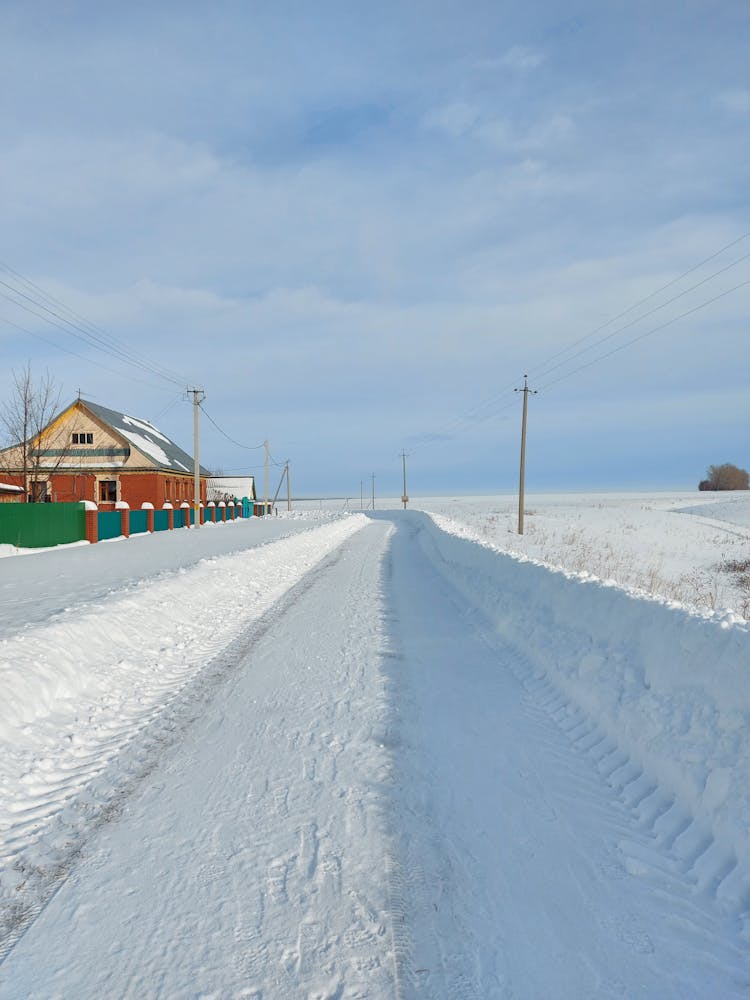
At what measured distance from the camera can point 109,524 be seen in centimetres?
2952

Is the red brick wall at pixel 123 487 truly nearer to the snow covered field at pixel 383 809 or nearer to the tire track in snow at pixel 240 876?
the snow covered field at pixel 383 809

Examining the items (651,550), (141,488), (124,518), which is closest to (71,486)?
(141,488)

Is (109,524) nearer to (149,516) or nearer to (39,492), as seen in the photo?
(149,516)

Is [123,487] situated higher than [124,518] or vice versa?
[123,487]

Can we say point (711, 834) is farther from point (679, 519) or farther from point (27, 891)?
point (679, 519)

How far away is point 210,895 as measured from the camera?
308 centimetres

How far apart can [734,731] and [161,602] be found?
28.3 feet

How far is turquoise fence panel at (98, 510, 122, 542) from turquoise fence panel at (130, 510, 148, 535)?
4.72ft

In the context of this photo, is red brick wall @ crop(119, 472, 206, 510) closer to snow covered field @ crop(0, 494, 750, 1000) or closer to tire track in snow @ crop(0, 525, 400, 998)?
snow covered field @ crop(0, 494, 750, 1000)

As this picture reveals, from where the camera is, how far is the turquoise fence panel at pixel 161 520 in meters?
36.6

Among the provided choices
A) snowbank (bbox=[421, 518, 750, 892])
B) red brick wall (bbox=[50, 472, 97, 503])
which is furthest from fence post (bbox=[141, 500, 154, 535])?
snowbank (bbox=[421, 518, 750, 892])

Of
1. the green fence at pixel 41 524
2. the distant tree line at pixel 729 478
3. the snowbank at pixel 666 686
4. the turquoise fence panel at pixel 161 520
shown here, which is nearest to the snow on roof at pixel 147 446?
the turquoise fence panel at pixel 161 520

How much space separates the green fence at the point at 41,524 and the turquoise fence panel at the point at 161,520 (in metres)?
9.43

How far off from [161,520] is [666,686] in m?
35.4
